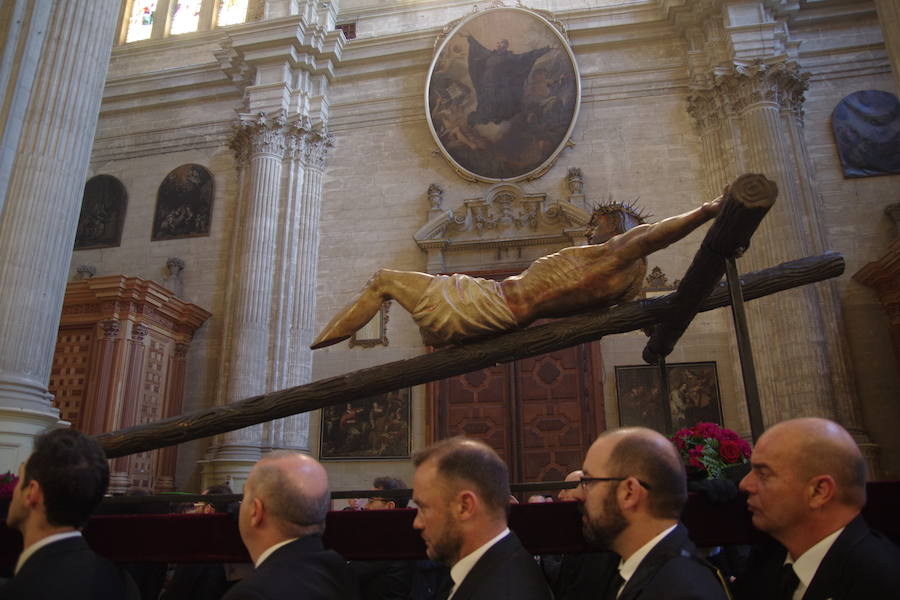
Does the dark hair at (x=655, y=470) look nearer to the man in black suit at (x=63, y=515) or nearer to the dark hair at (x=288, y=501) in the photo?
the dark hair at (x=288, y=501)

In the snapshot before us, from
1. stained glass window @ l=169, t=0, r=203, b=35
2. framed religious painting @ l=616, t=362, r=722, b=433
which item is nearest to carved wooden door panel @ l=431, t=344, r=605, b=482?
framed religious painting @ l=616, t=362, r=722, b=433

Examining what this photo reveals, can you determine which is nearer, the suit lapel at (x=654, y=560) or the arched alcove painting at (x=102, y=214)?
the suit lapel at (x=654, y=560)

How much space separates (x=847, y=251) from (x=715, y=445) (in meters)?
8.88

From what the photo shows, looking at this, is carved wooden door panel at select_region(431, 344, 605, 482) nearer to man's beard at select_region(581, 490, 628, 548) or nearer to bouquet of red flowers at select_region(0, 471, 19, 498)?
bouquet of red flowers at select_region(0, 471, 19, 498)

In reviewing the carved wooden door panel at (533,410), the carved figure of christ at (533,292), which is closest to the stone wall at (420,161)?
the carved wooden door panel at (533,410)

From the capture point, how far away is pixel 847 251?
10.9 meters

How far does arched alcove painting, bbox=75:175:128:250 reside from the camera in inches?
553

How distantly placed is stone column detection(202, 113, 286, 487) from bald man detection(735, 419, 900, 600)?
1010cm

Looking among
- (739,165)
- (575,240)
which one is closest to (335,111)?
(575,240)

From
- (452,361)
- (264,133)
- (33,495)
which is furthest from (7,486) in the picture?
(264,133)

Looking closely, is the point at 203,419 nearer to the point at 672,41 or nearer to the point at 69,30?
the point at 69,30

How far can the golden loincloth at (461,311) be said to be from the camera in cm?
354

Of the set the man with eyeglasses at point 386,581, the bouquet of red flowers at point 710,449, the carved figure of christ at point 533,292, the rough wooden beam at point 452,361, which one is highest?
the carved figure of christ at point 533,292

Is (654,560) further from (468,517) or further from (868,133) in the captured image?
(868,133)
